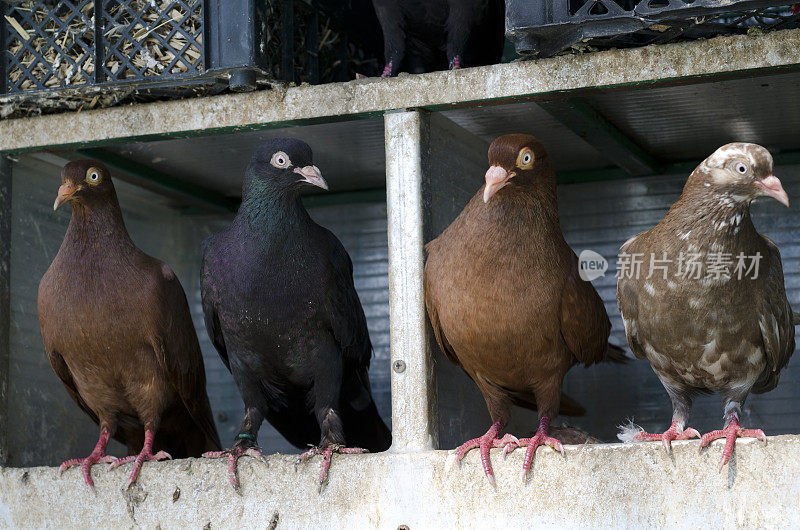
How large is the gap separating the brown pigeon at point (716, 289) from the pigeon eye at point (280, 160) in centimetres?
146

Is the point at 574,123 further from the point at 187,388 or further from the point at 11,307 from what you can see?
the point at 11,307

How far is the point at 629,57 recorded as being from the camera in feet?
13.3

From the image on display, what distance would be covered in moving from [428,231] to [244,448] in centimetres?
115

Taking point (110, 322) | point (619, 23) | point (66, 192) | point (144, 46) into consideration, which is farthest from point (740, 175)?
point (66, 192)

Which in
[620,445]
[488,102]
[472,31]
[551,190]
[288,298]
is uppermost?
[472,31]

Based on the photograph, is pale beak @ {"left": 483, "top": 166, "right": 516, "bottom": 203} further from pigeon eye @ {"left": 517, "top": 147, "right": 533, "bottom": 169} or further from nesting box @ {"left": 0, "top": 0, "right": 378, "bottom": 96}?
nesting box @ {"left": 0, "top": 0, "right": 378, "bottom": 96}

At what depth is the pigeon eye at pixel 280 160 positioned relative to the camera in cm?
443

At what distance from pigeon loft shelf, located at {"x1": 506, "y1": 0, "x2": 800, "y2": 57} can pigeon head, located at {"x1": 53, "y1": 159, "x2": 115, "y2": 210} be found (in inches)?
75.0

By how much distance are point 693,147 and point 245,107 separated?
2.32m

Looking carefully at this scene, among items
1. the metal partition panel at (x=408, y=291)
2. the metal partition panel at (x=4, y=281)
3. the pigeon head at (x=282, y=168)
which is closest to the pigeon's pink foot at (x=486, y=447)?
the metal partition panel at (x=408, y=291)

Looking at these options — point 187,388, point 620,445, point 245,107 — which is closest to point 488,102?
point 245,107

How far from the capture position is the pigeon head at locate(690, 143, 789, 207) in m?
3.70

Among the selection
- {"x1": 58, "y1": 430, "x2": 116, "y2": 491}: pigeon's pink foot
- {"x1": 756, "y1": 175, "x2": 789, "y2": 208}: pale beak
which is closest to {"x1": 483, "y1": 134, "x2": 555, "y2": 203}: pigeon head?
{"x1": 756, "y1": 175, "x2": 789, "y2": 208}: pale beak

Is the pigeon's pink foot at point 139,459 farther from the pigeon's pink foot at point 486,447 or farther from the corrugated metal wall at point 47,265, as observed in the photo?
the pigeon's pink foot at point 486,447
